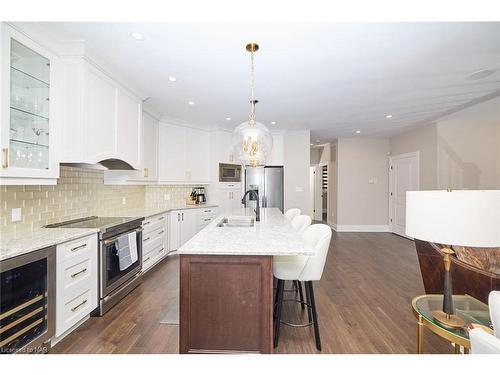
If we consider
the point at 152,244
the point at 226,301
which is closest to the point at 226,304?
the point at 226,301

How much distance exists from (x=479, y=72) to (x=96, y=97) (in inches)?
170

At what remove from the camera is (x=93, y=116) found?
2.47 m

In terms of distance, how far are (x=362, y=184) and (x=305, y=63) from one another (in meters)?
5.27

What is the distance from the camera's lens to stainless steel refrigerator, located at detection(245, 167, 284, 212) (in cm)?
577

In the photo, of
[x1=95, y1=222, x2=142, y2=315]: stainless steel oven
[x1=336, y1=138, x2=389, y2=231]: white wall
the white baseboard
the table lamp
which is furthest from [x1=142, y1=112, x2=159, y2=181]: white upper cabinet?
the white baseboard

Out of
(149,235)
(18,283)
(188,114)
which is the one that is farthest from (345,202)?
(18,283)

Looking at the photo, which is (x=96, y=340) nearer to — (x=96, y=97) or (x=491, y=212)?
(x=96, y=97)

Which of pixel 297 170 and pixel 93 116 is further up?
pixel 93 116

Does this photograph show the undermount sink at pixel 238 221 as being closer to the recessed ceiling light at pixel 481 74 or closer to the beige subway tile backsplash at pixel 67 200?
the beige subway tile backsplash at pixel 67 200

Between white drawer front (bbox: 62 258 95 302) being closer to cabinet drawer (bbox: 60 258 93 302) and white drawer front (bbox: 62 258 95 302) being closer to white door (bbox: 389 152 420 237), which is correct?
cabinet drawer (bbox: 60 258 93 302)

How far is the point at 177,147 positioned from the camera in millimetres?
4832

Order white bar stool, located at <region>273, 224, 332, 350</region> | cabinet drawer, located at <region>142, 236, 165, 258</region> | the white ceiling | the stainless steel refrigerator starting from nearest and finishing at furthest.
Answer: white bar stool, located at <region>273, 224, 332, 350</region>
the white ceiling
cabinet drawer, located at <region>142, 236, 165, 258</region>
the stainless steel refrigerator

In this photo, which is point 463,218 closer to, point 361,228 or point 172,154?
point 172,154

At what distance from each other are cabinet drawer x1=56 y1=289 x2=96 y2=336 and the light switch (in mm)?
843
